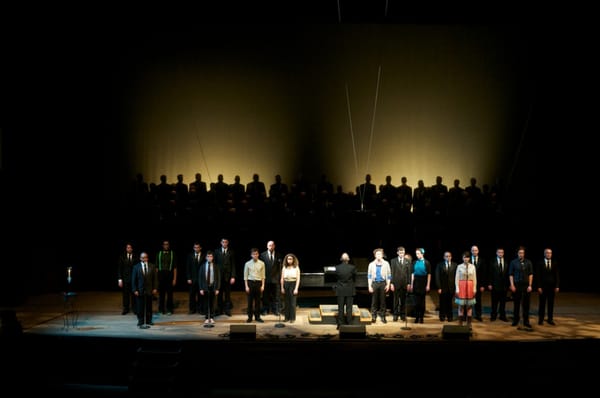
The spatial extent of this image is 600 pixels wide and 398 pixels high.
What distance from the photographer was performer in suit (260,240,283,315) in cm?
1246

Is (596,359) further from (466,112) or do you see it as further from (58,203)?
(58,203)

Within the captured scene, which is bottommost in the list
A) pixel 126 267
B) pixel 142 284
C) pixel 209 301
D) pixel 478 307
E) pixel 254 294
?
pixel 478 307

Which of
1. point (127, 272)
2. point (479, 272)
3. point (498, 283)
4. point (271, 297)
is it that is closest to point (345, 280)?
point (271, 297)

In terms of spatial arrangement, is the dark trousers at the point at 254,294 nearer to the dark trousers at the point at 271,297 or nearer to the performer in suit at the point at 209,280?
the dark trousers at the point at 271,297

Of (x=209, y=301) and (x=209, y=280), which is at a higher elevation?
(x=209, y=280)

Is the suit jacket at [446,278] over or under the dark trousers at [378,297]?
over

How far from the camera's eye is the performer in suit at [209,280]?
1200 centimetres

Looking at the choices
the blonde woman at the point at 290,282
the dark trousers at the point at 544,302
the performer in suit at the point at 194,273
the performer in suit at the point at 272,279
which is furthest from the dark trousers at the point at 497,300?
the performer in suit at the point at 194,273

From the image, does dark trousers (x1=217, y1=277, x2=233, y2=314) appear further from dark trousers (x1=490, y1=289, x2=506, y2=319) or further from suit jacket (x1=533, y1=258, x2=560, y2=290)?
suit jacket (x1=533, y1=258, x2=560, y2=290)

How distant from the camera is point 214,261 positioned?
41.0ft

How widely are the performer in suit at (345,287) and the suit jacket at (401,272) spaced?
935 millimetres

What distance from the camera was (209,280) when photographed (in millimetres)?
11992

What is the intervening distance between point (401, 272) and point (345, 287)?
1.20m

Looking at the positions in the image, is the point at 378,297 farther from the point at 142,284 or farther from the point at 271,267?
the point at 142,284
